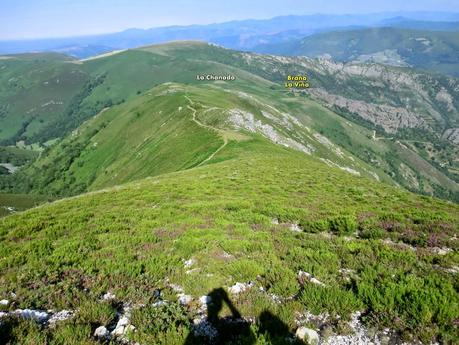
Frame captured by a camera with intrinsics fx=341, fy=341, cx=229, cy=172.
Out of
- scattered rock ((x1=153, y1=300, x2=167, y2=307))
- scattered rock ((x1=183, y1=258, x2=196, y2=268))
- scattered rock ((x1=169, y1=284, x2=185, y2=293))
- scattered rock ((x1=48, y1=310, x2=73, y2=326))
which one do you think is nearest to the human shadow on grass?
scattered rock ((x1=153, y1=300, x2=167, y2=307))

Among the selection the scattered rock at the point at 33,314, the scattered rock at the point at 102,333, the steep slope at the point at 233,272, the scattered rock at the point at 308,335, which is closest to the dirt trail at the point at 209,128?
the steep slope at the point at 233,272

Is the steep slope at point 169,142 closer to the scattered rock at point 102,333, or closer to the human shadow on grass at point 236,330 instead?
the human shadow on grass at point 236,330

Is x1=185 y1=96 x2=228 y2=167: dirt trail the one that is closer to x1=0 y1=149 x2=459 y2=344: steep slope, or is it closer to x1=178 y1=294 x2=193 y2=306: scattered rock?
x1=0 y1=149 x2=459 y2=344: steep slope

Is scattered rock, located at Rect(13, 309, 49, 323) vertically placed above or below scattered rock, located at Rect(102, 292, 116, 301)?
above

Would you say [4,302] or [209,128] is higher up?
[4,302]

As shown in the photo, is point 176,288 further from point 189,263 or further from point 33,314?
point 33,314

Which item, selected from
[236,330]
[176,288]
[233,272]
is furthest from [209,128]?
[236,330]
